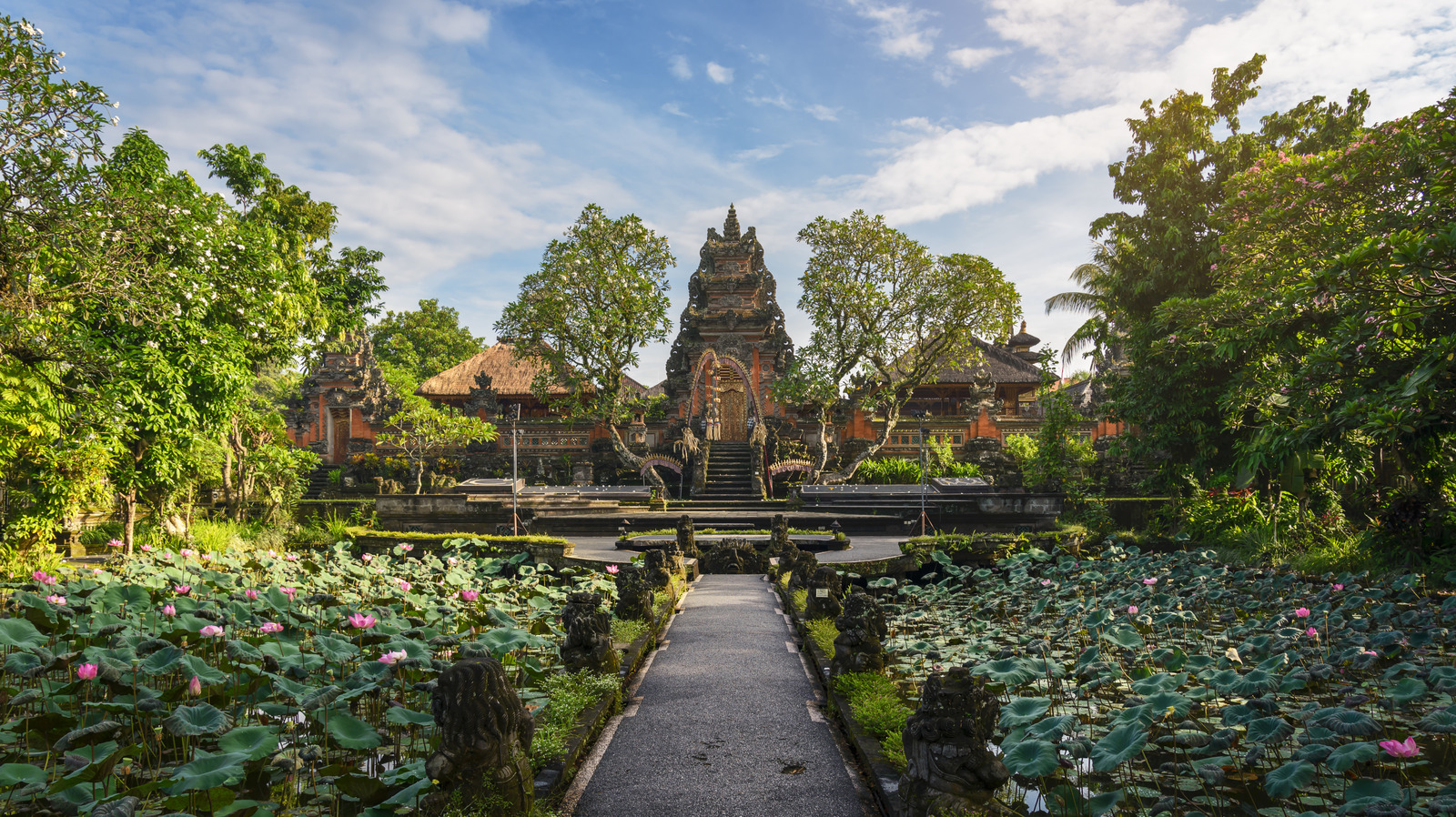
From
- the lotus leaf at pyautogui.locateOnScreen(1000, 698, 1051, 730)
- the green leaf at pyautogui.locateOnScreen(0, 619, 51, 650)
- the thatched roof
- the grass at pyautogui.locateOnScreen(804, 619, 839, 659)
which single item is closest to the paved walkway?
the grass at pyautogui.locateOnScreen(804, 619, 839, 659)

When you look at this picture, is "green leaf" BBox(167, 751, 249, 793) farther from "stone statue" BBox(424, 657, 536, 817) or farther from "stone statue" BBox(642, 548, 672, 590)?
"stone statue" BBox(642, 548, 672, 590)

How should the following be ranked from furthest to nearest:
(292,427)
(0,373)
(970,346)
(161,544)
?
(292,427)
(970,346)
(161,544)
(0,373)

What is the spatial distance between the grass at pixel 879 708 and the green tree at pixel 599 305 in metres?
14.0

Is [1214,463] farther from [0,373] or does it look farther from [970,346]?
[0,373]

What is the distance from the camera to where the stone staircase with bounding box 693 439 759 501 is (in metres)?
18.3

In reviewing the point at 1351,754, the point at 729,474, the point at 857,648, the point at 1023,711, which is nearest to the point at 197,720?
the point at 1023,711

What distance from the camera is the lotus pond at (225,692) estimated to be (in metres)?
2.83

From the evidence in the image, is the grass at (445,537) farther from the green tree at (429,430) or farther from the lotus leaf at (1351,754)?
the lotus leaf at (1351,754)

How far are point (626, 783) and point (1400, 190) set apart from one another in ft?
34.7

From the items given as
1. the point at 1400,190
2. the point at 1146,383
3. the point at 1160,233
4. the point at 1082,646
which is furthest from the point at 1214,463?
the point at 1082,646

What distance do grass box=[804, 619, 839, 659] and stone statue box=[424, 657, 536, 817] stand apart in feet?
10.1

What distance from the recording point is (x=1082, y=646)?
5754 millimetres

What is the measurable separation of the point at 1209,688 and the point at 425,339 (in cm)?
3264

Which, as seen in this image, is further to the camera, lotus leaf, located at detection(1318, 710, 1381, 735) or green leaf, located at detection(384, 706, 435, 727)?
green leaf, located at detection(384, 706, 435, 727)
